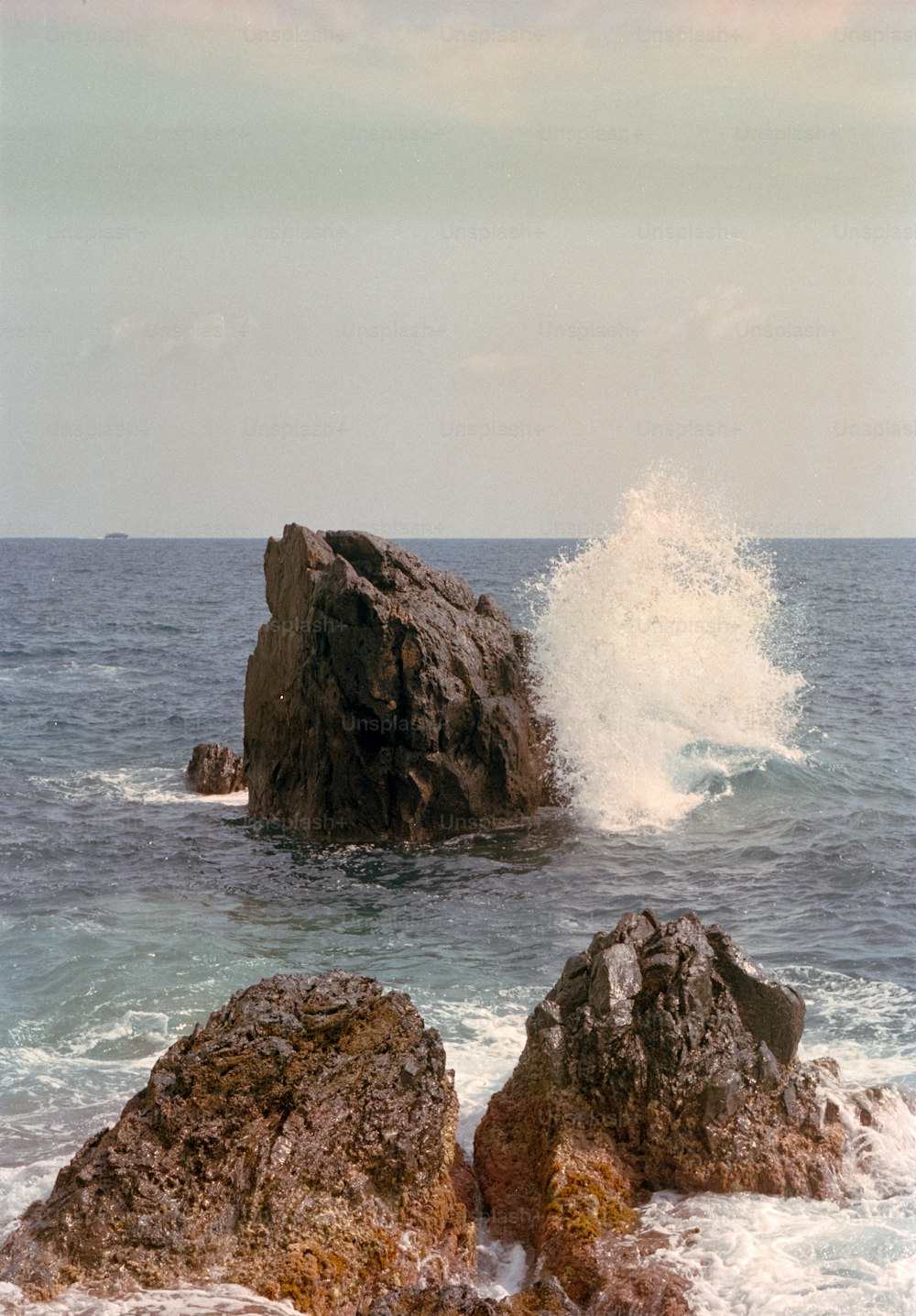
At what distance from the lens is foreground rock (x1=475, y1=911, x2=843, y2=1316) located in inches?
313

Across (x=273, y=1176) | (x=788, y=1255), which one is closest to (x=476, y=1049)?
(x=273, y=1176)

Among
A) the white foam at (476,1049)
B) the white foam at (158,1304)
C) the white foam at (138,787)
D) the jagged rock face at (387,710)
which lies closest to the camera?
the white foam at (158,1304)

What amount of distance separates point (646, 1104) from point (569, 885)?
7448 millimetres

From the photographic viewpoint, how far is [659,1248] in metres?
7.45

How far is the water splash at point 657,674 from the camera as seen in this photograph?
20125 millimetres

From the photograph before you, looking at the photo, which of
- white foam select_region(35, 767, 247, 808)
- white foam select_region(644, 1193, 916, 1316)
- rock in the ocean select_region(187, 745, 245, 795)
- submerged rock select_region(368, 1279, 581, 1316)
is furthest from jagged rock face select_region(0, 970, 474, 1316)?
rock in the ocean select_region(187, 745, 245, 795)

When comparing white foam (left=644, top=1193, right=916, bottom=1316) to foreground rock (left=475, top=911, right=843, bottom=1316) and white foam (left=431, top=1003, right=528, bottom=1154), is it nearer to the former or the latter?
foreground rock (left=475, top=911, right=843, bottom=1316)

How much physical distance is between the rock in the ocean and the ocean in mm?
605

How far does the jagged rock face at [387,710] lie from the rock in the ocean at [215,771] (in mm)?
1358

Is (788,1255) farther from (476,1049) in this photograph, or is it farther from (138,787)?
(138,787)

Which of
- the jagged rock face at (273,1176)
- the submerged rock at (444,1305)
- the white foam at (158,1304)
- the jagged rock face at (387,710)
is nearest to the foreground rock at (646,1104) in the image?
the jagged rock face at (273,1176)

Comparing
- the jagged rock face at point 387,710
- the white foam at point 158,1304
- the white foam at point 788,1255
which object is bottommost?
the white foam at point 158,1304

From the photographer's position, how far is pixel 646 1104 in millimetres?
8414

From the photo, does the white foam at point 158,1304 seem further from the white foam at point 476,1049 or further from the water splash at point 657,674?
the water splash at point 657,674
